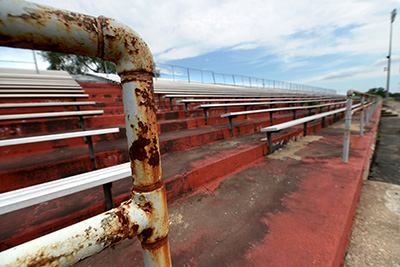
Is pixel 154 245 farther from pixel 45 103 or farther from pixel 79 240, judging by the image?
pixel 45 103

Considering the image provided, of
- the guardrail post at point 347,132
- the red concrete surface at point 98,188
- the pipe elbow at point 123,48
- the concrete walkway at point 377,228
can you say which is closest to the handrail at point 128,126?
the pipe elbow at point 123,48

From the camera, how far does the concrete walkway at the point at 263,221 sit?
0.87 m

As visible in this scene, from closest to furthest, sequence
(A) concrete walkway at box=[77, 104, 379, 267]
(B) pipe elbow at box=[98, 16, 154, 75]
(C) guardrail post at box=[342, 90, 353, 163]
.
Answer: (B) pipe elbow at box=[98, 16, 154, 75], (A) concrete walkway at box=[77, 104, 379, 267], (C) guardrail post at box=[342, 90, 353, 163]

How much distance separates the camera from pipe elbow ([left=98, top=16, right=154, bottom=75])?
382 mm

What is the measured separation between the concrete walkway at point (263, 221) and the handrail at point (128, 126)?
1.85 feet

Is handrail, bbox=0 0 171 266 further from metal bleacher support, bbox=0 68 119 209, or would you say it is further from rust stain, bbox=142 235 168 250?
metal bleacher support, bbox=0 68 119 209

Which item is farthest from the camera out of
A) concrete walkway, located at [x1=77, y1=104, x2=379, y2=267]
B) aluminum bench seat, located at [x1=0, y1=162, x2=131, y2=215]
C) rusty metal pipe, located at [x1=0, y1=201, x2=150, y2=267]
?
concrete walkway, located at [x1=77, y1=104, x2=379, y2=267]

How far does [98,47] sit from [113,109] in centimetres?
314

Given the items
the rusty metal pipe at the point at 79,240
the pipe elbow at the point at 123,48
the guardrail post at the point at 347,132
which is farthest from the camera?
the guardrail post at the point at 347,132

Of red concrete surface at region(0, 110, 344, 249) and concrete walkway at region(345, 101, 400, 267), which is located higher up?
red concrete surface at region(0, 110, 344, 249)

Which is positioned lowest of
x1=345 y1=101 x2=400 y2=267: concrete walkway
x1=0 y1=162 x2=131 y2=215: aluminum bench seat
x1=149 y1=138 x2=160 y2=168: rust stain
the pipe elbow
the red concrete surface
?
x1=345 y1=101 x2=400 y2=267: concrete walkway

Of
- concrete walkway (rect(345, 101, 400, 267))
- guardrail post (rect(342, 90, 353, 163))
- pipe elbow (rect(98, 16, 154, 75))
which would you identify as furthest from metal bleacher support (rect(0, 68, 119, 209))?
guardrail post (rect(342, 90, 353, 163))

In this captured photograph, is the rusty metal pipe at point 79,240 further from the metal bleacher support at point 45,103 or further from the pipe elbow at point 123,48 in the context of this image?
the metal bleacher support at point 45,103

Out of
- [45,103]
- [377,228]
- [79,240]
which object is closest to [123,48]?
[79,240]
